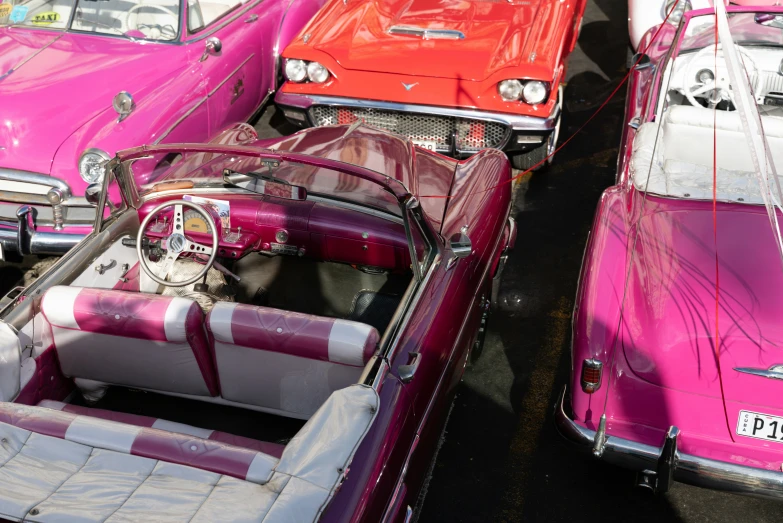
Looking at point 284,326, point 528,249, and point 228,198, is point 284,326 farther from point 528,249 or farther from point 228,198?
point 528,249

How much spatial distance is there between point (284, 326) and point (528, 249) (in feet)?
9.00

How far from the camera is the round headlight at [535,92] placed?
18.4 ft

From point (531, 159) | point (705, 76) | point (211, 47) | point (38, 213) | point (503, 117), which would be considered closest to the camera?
point (38, 213)

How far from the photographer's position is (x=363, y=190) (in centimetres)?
391

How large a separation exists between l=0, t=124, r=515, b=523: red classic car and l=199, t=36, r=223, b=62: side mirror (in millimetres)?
1277

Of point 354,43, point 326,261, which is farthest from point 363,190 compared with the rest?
point 354,43

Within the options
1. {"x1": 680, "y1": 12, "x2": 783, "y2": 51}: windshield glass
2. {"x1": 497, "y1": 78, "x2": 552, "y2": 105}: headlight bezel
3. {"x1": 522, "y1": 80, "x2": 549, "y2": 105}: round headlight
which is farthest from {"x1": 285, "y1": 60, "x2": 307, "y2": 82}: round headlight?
{"x1": 680, "y1": 12, "x2": 783, "y2": 51}: windshield glass

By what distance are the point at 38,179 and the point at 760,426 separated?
13.9ft

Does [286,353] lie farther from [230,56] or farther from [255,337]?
[230,56]

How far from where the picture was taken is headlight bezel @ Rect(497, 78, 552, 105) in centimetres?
562

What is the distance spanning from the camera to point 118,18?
5.86 meters

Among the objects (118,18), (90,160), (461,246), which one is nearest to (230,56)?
(118,18)

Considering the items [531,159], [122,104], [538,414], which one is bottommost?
[538,414]

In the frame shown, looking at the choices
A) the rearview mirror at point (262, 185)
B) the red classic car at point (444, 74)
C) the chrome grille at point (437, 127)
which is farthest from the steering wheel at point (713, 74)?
the rearview mirror at point (262, 185)
